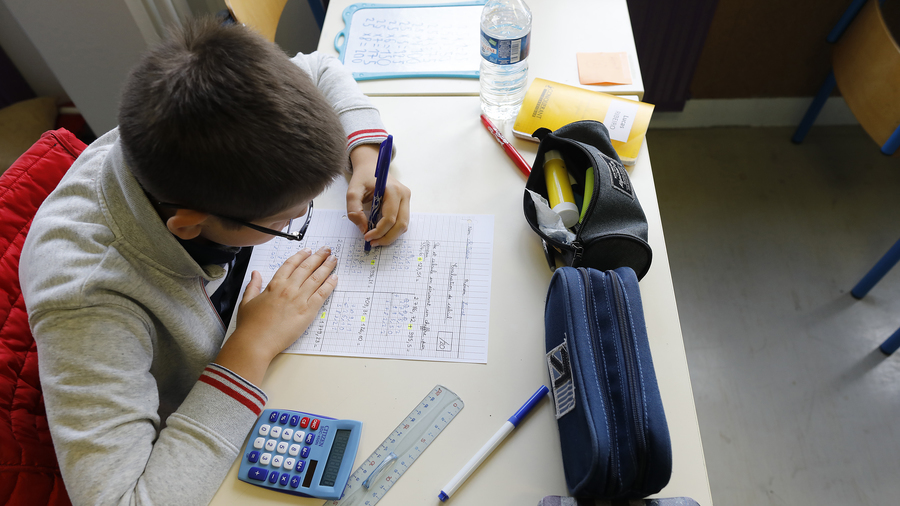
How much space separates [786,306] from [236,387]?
162 centimetres

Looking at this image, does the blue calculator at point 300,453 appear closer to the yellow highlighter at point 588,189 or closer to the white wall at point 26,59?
the yellow highlighter at point 588,189

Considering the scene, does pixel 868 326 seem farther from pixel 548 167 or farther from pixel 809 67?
pixel 548 167

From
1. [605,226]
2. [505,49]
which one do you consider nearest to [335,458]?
[605,226]

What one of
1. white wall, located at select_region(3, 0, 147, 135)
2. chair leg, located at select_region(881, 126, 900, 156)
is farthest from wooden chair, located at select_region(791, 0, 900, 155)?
white wall, located at select_region(3, 0, 147, 135)

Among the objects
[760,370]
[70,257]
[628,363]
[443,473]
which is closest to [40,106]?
[70,257]

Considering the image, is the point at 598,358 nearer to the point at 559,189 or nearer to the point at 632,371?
the point at 632,371

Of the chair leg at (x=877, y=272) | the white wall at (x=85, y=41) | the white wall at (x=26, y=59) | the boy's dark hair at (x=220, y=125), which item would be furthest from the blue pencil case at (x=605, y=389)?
the white wall at (x=26, y=59)

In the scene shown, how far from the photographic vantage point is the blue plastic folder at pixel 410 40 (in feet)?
3.70

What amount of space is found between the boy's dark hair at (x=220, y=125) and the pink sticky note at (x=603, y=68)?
635mm

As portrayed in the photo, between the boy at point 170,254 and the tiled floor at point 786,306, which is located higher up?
the boy at point 170,254

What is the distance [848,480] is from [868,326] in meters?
0.49

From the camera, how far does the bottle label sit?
905mm

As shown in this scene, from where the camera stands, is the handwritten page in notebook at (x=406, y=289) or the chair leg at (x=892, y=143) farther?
the chair leg at (x=892, y=143)

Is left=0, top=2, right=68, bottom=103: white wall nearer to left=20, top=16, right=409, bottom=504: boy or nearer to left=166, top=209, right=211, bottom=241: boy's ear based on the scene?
Result: left=20, top=16, right=409, bottom=504: boy
